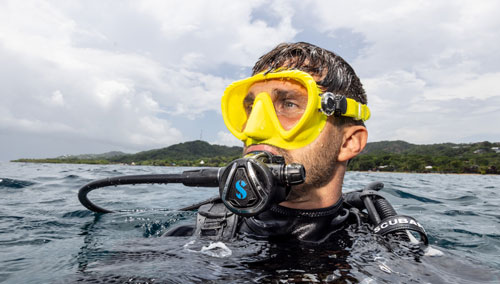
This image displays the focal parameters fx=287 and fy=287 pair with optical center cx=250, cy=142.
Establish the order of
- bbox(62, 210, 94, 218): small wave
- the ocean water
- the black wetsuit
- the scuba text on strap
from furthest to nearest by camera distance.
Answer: bbox(62, 210, 94, 218): small wave → the black wetsuit → the scuba text on strap → the ocean water

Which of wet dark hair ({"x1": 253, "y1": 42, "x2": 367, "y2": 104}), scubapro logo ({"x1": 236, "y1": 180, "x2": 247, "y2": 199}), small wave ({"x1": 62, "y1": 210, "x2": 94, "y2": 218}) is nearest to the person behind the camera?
scubapro logo ({"x1": 236, "y1": 180, "x2": 247, "y2": 199})

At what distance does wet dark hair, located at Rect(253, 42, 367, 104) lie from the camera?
259 centimetres

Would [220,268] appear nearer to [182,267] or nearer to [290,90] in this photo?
[182,267]

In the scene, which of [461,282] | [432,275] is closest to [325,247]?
[432,275]

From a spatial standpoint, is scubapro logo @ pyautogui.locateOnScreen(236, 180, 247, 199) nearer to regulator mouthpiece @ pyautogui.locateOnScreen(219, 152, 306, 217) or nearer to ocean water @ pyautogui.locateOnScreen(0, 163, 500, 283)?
regulator mouthpiece @ pyautogui.locateOnScreen(219, 152, 306, 217)

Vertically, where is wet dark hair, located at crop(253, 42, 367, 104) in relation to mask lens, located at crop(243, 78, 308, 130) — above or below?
above

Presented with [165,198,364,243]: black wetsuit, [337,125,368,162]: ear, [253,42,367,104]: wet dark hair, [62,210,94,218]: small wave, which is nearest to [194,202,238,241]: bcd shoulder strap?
[165,198,364,243]: black wetsuit

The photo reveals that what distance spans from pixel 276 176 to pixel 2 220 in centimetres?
475

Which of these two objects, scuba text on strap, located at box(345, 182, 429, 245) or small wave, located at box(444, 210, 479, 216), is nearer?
scuba text on strap, located at box(345, 182, 429, 245)

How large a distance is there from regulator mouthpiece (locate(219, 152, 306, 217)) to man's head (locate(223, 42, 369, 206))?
0.49 m

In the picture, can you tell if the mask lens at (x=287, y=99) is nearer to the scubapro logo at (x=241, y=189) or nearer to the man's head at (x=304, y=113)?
the man's head at (x=304, y=113)

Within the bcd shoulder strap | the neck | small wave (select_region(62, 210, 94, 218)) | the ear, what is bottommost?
small wave (select_region(62, 210, 94, 218))

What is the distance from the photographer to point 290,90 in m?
2.47

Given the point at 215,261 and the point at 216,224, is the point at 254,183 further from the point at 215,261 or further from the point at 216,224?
the point at 216,224
